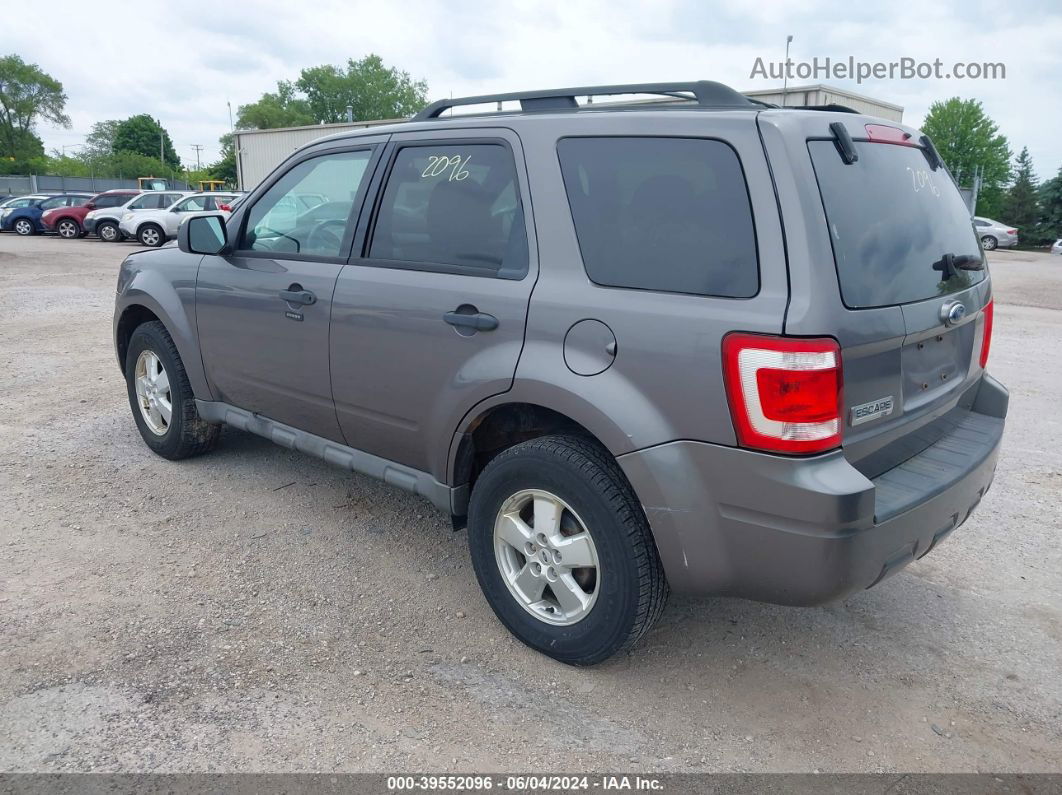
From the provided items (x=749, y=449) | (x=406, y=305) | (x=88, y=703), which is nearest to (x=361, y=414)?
(x=406, y=305)

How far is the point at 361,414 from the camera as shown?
3.63m

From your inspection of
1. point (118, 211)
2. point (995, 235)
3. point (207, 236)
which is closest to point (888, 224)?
point (207, 236)

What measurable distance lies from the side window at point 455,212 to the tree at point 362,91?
315ft

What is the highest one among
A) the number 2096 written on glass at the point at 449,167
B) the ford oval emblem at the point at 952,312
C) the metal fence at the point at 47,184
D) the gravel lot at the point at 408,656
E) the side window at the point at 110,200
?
the metal fence at the point at 47,184

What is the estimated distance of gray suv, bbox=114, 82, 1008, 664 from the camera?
2.46 meters

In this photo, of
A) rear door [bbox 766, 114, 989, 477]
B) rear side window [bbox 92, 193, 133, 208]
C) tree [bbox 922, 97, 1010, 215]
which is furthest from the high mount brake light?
tree [bbox 922, 97, 1010, 215]

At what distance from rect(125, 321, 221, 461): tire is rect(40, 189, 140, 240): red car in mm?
24483

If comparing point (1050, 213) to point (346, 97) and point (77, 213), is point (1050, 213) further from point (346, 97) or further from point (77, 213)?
point (346, 97)

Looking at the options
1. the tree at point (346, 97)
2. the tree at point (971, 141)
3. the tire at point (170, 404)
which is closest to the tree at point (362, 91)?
the tree at point (346, 97)

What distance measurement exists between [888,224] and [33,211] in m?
31.2

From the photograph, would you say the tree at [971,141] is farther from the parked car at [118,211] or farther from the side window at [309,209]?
the side window at [309,209]

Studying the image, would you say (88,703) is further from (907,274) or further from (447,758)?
(907,274)

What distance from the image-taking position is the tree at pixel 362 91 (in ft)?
310

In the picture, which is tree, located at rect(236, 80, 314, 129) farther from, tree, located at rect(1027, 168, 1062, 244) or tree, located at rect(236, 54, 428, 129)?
tree, located at rect(1027, 168, 1062, 244)
